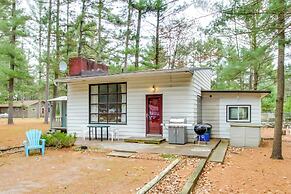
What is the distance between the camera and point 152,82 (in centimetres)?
1039

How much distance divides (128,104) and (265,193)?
23.0 ft

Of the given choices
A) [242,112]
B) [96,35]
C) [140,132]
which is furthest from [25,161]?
[96,35]

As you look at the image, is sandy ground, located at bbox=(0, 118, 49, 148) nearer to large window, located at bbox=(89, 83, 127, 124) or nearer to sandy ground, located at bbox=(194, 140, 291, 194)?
large window, located at bbox=(89, 83, 127, 124)

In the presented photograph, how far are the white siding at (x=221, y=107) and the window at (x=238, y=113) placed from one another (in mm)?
134

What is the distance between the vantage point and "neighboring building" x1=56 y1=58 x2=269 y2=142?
993cm

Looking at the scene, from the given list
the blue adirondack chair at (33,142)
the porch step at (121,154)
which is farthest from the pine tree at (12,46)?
the porch step at (121,154)

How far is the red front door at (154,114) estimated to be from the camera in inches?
409

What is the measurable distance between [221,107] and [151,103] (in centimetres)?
330

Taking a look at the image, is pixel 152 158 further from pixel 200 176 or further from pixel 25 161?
pixel 25 161

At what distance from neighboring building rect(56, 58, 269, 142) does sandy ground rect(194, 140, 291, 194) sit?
2989mm

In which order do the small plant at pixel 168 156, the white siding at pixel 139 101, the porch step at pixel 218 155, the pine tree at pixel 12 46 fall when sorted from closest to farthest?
the porch step at pixel 218 155
the small plant at pixel 168 156
the white siding at pixel 139 101
the pine tree at pixel 12 46

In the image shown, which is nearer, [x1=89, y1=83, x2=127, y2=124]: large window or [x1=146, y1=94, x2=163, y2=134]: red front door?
[x1=146, y1=94, x2=163, y2=134]: red front door

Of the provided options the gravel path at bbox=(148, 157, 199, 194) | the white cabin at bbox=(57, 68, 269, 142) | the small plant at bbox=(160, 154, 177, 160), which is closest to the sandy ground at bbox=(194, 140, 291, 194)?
the gravel path at bbox=(148, 157, 199, 194)

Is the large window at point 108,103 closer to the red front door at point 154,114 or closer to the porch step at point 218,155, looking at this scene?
the red front door at point 154,114
